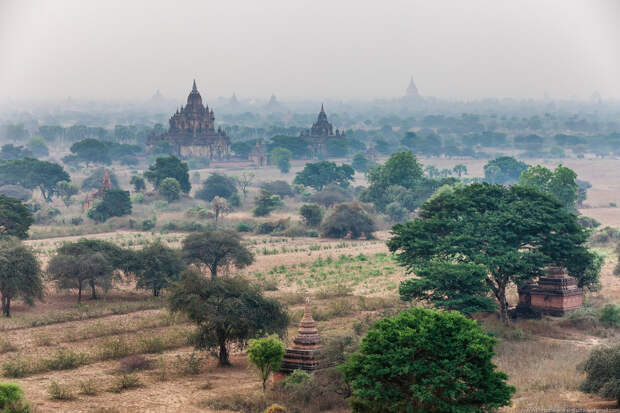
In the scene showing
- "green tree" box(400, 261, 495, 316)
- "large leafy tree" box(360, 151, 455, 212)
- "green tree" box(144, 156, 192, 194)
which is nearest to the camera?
"green tree" box(400, 261, 495, 316)

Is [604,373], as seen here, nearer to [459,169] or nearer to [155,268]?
[155,268]

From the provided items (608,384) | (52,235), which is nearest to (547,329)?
(608,384)

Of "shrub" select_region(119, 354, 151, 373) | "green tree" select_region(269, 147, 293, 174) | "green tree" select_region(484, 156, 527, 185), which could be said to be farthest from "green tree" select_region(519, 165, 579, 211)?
"green tree" select_region(269, 147, 293, 174)

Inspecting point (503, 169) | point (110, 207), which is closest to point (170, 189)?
point (110, 207)

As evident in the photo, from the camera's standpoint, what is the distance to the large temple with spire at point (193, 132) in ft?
414

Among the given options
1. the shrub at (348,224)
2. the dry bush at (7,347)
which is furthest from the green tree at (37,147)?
the dry bush at (7,347)

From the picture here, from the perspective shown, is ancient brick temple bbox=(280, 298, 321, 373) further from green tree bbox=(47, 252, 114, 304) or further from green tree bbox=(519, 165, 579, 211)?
green tree bbox=(519, 165, 579, 211)

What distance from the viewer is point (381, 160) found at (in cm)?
14250

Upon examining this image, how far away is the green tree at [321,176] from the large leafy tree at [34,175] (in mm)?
→ 26655

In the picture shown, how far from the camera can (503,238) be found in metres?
34.3

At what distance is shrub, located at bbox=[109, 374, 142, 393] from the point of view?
23625 mm

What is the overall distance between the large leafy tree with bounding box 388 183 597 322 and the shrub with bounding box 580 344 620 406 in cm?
893

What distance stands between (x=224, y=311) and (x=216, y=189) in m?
63.4

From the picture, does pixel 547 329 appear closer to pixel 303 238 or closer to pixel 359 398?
pixel 359 398
